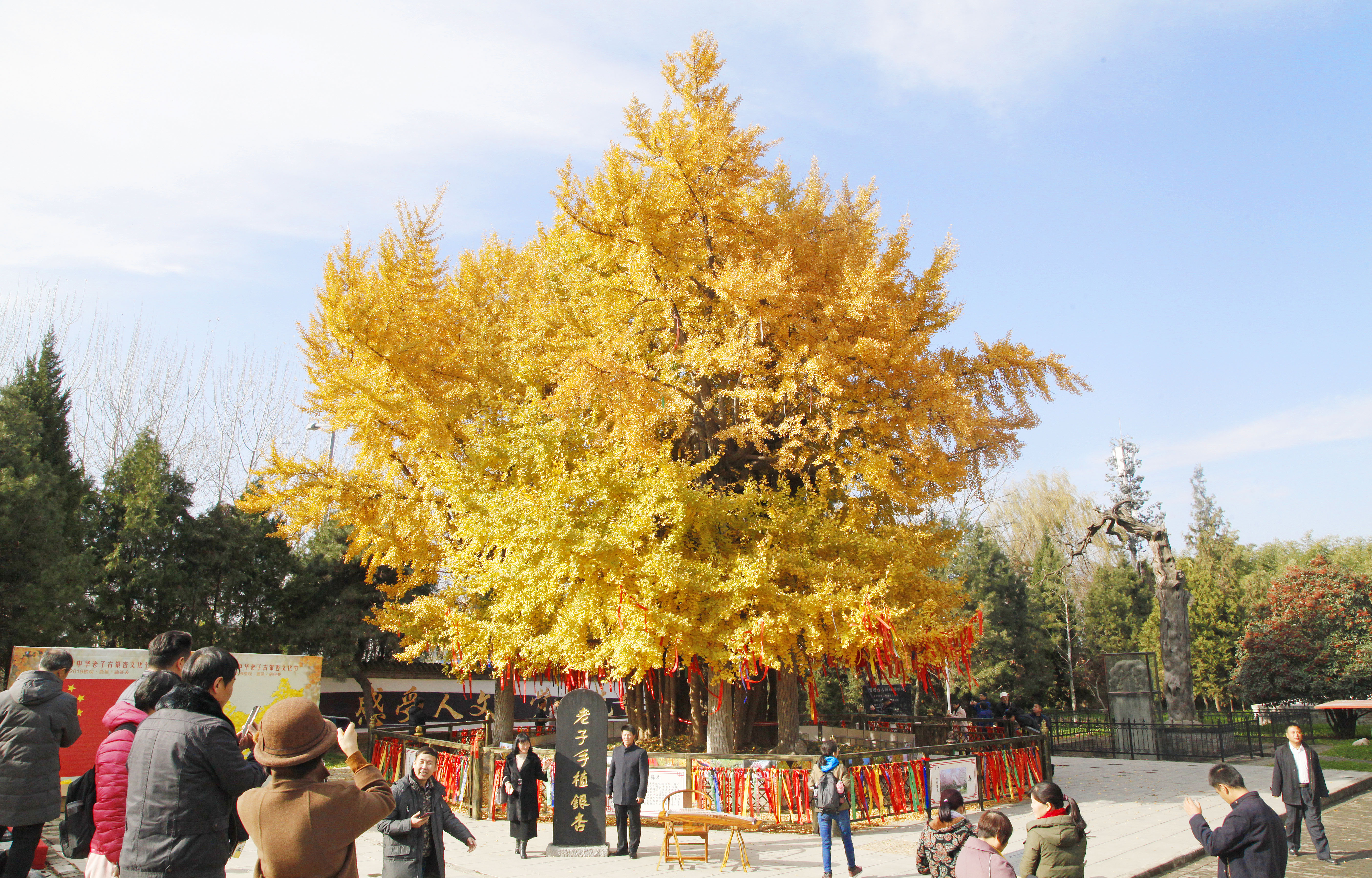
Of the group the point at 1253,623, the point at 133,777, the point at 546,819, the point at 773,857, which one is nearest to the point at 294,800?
the point at 133,777

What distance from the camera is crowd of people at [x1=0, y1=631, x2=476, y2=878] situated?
281 centimetres

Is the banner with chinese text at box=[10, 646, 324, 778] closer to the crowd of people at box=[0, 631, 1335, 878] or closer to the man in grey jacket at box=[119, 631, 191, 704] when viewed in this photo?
the crowd of people at box=[0, 631, 1335, 878]

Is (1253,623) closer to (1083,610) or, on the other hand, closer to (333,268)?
(1083,610)

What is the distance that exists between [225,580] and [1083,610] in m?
36.6

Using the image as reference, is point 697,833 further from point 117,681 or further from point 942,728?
point 942,728

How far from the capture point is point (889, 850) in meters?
10.1

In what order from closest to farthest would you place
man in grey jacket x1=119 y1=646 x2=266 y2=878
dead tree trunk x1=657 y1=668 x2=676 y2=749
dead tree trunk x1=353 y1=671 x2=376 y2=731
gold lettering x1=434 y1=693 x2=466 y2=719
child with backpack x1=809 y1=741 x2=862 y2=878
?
man in grey jacket x1=119 y1=646 x2=266 y2=878
child with backpack x1=809 y1=741 x2=862 y2=878
dead tree trunk x1=657 y1=668 x2=676 y2=749
dead tree trunk x1=353 y1=671 x2=376 y2=731
gold lettering x1=434 y1=693 x2=466 y2=719

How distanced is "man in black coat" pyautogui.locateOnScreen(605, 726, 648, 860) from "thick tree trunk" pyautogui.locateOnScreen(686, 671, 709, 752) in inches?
257

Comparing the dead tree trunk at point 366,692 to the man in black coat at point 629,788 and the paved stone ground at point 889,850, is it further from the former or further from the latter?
the man in black coat at point 629,788

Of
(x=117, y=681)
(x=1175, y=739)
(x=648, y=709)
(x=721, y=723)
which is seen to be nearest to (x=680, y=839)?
(x=721, y=723)

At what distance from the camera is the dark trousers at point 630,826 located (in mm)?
9742

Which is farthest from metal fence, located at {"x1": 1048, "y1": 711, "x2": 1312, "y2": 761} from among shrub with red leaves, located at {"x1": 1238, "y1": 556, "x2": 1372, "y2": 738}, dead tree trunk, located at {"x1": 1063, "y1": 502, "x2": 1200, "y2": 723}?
shrub with red leaves, located at {"x1": 1238, "y1": 556, "x2": 1372, "y2": 738}

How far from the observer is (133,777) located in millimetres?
3262

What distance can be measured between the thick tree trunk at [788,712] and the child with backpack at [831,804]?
5160 mm
